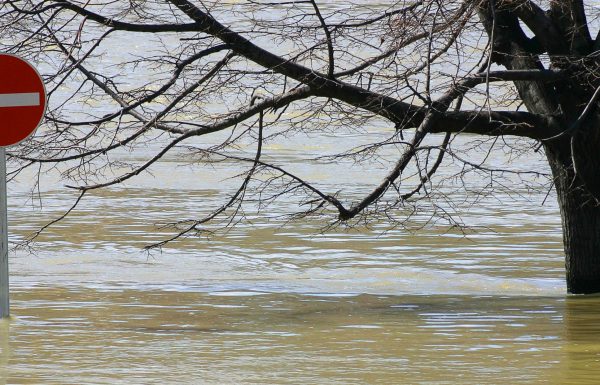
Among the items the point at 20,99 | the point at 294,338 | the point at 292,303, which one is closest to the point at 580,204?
the point at 292,303

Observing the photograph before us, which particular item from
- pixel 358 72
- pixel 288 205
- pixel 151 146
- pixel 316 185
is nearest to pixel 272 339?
pixel 358 72

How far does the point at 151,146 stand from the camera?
2719 centimetres

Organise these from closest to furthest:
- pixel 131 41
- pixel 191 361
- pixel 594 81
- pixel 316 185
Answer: pixel 191 361 → pixel 594 81 → pixel 316 185 → pixel 131 41

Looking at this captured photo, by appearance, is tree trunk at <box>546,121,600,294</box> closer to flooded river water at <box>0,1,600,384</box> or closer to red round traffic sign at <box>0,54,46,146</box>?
flooded river water at <box>0,1,600,384</box>

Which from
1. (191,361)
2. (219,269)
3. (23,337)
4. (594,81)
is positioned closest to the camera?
(191,361)

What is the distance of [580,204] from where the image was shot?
35.1 ft

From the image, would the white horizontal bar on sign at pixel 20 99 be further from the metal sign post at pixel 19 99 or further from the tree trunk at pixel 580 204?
the tree trunk at pixel 580 204

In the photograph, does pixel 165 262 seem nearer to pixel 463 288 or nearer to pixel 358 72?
pixel 463 288

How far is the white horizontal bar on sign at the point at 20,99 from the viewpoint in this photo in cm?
823

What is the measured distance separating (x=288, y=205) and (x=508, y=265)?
5.40 meters

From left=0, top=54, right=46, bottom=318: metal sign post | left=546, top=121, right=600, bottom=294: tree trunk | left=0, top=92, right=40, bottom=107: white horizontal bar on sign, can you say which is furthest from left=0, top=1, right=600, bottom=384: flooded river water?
left=0, top=92, right=40, bottom=107: white horizontal bar on sign

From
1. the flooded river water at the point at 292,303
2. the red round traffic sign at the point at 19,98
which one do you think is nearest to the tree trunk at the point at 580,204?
the flooded river water at the point at 292,303

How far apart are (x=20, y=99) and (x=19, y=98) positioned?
0.01 m

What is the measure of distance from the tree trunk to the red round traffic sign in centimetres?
448
